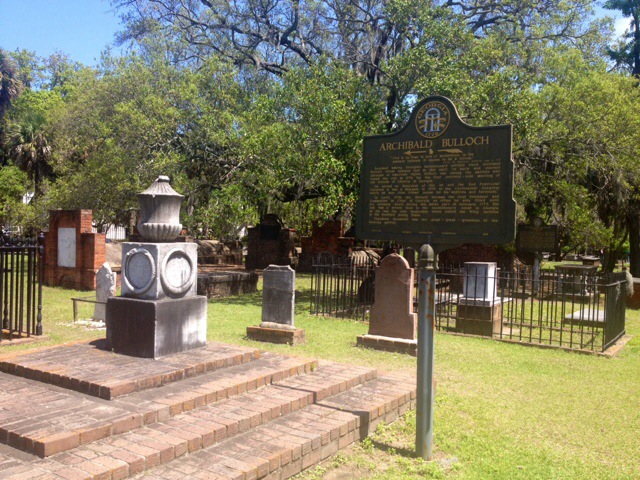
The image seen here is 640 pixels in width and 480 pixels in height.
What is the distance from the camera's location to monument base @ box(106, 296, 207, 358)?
20.8ft

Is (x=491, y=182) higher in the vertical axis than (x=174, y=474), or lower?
higher

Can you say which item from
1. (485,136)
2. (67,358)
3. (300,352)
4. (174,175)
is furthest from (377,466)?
(174,175)

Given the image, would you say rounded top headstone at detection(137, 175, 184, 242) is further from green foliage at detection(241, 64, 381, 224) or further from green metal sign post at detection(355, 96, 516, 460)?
green foliage at detection(241, 64, 381, 224)

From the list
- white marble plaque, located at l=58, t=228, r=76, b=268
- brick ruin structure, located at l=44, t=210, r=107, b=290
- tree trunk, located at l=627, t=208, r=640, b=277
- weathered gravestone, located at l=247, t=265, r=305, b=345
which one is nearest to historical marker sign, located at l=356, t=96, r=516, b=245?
weathered gravestone, located at l=247, t=265, r=305, b=345

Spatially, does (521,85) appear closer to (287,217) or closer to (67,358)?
(67,358)

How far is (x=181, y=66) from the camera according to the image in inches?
997

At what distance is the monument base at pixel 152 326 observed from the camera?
6348mm

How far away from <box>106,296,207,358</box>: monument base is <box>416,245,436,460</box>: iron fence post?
3.04 m

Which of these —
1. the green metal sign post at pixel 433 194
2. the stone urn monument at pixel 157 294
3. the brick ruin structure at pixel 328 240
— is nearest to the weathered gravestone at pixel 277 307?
the stone urn monument at pixel 157 294

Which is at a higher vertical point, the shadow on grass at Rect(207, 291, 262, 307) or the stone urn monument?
the stone urn monument

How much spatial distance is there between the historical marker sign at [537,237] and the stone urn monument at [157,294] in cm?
1512

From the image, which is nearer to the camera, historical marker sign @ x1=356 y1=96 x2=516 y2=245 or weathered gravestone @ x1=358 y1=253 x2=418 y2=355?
historical marker sign @ x1=356 y1=96 x2=516 y2=245

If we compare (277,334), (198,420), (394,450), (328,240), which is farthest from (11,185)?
(394,450)

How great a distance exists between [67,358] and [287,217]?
2610 centimetres
